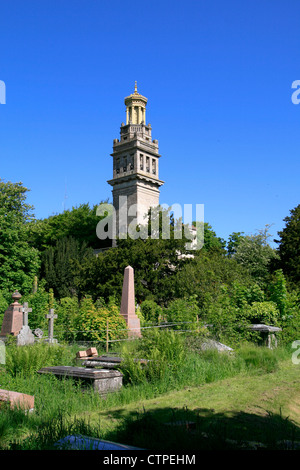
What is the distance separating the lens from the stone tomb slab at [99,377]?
6.81m

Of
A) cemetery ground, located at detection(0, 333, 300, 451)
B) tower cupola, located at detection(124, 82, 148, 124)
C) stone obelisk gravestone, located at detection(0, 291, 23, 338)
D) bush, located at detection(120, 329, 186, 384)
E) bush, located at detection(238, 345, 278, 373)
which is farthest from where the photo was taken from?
tower cupola, located at detection(124, 82, 148, 124)

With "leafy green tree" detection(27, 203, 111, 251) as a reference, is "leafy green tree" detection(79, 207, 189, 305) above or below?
below

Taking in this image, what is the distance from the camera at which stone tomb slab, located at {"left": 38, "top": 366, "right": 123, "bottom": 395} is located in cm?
681

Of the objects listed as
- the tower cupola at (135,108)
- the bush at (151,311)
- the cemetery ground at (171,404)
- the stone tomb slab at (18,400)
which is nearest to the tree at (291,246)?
the bush at (151,311)

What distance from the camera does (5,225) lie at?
1032 inches

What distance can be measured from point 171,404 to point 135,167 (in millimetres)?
35523

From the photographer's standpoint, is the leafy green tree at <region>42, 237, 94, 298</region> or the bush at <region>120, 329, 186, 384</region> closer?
the bush at <region>120, 329, 186, 384</region>

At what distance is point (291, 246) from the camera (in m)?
23.9

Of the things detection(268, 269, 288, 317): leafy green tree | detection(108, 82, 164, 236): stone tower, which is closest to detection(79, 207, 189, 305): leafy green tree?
detection(268, 269, 288, 317): leafy green tree

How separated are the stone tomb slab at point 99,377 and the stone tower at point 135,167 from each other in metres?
31.3

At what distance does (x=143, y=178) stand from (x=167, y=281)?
1937cm

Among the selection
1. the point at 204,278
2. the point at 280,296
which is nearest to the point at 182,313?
the point at 280,296

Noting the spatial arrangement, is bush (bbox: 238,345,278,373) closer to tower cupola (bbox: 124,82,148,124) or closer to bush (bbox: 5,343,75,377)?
bush (bbox: 5,343,75,377)

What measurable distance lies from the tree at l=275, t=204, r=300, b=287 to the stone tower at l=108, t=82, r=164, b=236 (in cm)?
1671
